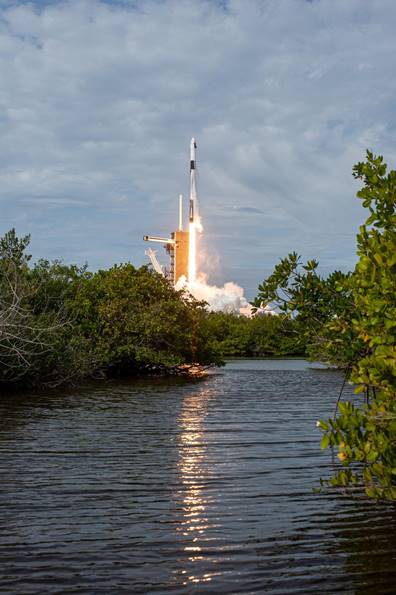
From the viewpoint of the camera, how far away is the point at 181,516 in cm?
947

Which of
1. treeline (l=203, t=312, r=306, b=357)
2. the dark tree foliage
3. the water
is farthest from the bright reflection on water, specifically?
treeline (l=203, t=312, r=306, b=357)

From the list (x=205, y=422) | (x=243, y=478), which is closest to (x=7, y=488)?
(x=243, y=478)

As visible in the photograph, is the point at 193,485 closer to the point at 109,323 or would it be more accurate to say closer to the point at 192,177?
the point at 109,323

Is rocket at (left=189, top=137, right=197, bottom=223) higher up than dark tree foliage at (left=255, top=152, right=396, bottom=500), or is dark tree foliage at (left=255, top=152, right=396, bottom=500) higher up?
rocket at (left=189, top=137, right=197, bottom=223)

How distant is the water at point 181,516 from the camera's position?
23.6ft

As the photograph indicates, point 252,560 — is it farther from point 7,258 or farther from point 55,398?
point 7,258

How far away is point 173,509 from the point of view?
9.89 m

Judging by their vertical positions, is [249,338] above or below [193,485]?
above

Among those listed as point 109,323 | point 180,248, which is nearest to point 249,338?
point 180,248

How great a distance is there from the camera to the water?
7.21 metres

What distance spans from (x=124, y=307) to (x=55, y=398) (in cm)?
1346

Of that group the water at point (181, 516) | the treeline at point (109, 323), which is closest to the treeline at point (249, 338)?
the treeline at point (109, 323)

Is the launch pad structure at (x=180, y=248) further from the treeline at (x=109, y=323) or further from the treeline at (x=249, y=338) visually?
the treeline at (x=109, y=323)

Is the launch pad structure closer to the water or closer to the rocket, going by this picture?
the rocket
